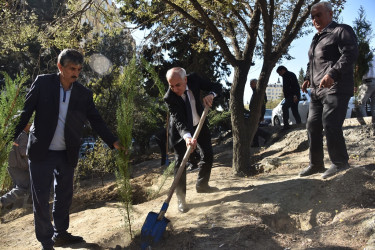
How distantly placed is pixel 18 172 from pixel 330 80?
18.4 ft

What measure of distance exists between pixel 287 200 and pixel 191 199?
50.6 inches

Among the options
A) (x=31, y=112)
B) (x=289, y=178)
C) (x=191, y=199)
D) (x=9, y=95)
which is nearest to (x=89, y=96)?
(x=31, y=112)

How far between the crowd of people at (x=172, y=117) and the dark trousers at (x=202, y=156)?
0.01 m

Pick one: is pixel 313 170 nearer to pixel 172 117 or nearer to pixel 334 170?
pixel 334 170

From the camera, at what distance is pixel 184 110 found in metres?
4.19

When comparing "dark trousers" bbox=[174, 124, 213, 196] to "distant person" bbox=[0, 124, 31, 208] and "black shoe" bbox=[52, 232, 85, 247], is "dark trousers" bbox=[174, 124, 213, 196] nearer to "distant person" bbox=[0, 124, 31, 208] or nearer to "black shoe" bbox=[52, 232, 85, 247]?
"black shoe" bbox=[52, 232, 85, 247]

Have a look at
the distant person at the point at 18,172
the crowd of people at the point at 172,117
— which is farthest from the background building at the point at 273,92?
the distant person at the point at 18,172

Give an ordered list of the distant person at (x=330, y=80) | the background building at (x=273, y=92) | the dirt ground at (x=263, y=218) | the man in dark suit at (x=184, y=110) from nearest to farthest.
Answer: the dirt ground at (x=263, y=218) → the distant person at (x=330, y=80) → the man in dark suit at (x=184, y=110) → the background building at (x=273, y=92)

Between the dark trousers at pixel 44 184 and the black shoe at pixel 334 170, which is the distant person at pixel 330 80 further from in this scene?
the dark trousers at pixel 44 184

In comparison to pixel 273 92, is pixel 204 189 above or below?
below

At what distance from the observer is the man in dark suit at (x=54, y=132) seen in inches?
125

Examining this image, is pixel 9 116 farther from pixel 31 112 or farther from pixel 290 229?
pixel 290 229

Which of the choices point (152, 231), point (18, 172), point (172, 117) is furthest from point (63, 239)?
point (18, 172)

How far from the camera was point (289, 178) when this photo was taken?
459cm
